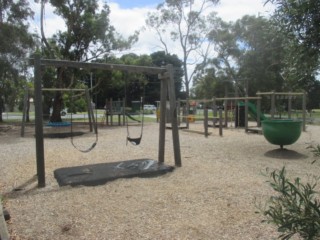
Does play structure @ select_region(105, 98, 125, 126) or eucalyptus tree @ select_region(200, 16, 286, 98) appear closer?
play structure @ select_region(105, 98, 125, 126)

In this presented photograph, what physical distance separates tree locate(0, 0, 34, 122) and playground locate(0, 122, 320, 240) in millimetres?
8870

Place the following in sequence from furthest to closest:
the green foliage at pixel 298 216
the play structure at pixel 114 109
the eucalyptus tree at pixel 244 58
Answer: the eucalyptus tree at pixel 244 58, the play structure at pixel 114 109, the green foliage at pixel 298 216

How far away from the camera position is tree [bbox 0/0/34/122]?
51.8 ft

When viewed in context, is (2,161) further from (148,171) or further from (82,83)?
(82,83)

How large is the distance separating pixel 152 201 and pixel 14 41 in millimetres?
13697

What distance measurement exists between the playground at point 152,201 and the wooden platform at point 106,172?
0.15 m

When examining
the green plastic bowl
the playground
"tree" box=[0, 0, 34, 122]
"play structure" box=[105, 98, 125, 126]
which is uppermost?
"tree" box=[0, 0, 34, 122]

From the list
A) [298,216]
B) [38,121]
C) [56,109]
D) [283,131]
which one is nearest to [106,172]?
[38,121]

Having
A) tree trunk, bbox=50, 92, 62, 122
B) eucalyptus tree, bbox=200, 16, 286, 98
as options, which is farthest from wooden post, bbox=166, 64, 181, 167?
eucalyptus tree, bbox=200, 16, 286, 98

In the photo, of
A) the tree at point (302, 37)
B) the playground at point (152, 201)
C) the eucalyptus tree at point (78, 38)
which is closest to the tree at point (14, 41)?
the eucalyptus tree at point (78, 38)

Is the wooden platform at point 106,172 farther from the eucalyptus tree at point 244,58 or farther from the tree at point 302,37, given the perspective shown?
the eucalyptus tree at point 244,58

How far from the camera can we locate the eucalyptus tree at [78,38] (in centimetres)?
1911

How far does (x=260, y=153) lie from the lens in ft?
29.7

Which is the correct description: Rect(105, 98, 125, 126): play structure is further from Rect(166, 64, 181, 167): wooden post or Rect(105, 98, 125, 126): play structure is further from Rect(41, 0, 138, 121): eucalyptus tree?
Rect(166, 64, 181, 167): wooden post
